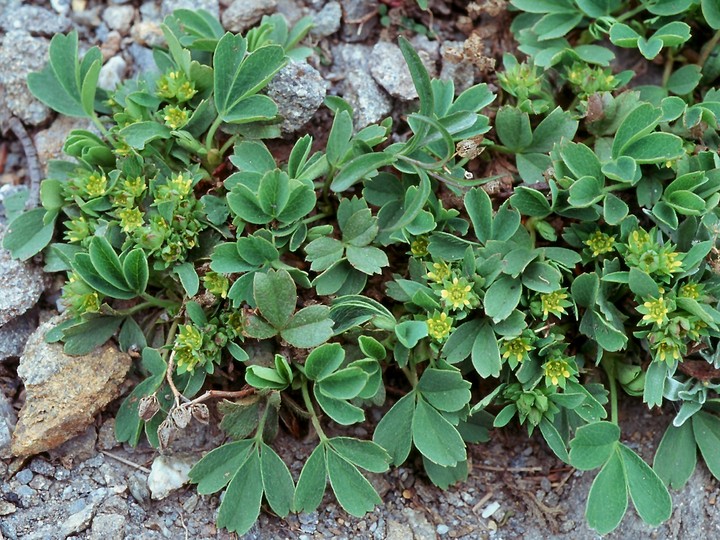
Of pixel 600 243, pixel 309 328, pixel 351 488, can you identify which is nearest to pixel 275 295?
pixel 309 328

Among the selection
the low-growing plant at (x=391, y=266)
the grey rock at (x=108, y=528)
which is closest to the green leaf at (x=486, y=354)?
the low-growing plant at (x=391, y=266)

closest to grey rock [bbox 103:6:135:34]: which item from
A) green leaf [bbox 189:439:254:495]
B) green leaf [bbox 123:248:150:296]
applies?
green leaf [bbox 123:248:150:296]

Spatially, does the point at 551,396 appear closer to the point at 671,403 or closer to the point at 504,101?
the point at 671,403

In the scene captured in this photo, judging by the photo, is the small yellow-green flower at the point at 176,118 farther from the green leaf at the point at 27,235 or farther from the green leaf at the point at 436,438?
the green leaf at the point at 436,438

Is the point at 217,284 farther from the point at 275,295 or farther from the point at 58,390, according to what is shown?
the point at 58,390

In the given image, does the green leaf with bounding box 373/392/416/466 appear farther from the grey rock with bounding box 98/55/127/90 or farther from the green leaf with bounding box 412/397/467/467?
the grey rock with bounding box 98/55/127/90

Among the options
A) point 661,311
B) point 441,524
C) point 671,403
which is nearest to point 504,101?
point 661,311
